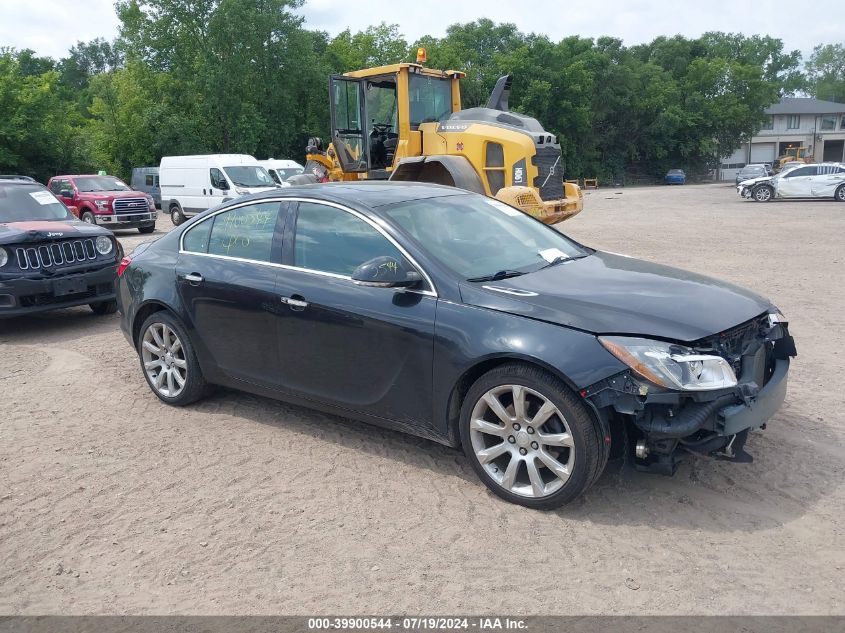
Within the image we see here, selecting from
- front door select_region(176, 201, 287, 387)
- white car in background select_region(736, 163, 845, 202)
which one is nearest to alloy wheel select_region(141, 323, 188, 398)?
front door select_region(176, 201, 287, 387)

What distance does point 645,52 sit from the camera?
77750 mm

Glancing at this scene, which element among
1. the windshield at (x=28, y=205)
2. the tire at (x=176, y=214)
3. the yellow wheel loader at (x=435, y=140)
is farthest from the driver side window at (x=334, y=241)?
the tire at (x=176, y=214)

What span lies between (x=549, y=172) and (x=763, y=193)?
21.6m

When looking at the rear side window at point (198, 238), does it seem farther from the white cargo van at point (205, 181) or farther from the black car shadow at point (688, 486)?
the white cargo van at point (205, 181)

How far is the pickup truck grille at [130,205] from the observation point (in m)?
21.2

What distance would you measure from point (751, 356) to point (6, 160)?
38031mm

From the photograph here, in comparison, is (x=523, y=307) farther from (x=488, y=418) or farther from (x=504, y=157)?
(x=504, y=157)

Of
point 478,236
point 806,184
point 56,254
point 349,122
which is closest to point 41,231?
point 56,254

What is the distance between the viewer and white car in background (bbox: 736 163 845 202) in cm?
2956

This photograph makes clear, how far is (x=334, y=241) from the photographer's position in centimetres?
464

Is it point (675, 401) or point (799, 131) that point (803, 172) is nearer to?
point (675, 401)

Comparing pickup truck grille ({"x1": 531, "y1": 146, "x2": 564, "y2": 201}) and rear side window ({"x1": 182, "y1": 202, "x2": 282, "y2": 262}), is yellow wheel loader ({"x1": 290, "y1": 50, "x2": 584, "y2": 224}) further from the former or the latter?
rear side window ({"x1": 182, "y1": 202, "x2": 282, "y2": 262})

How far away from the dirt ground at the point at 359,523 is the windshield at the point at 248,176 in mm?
18361

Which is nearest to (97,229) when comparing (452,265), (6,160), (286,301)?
(286,301)
